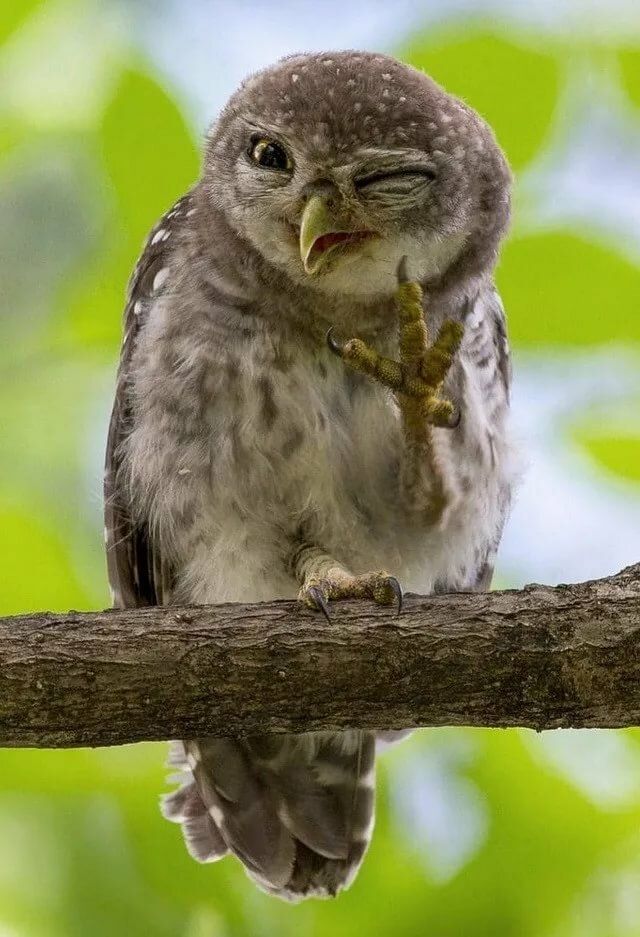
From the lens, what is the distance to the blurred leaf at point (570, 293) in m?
3.09

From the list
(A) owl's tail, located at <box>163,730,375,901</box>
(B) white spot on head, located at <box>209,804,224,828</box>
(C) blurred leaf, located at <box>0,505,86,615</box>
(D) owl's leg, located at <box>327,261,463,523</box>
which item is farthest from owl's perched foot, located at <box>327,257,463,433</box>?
(B) white spot on head, located at <box>209,804,224,828</box>

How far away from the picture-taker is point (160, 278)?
11.3ft

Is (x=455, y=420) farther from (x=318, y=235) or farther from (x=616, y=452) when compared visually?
(x=318, y=235)

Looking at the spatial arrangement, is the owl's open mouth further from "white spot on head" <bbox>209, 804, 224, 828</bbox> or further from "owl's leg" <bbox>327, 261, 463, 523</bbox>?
"white spot on head" <bbox>209, 804, 224, 828</bbox>

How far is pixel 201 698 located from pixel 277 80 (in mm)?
1457

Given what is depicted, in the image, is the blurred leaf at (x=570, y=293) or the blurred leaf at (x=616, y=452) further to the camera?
the blurred leaf at (x=570, y=293)

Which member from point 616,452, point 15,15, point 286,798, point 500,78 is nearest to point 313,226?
point 500,78

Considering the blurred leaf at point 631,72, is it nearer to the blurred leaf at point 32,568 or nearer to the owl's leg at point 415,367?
the owl's leg at point 415,367

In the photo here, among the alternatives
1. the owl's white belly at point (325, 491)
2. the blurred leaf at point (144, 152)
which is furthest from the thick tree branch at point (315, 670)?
the blurred leaf at point (144, 152)

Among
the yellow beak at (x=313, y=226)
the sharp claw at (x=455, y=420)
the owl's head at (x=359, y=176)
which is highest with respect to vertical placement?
the owl's head at (x=359, y=176)

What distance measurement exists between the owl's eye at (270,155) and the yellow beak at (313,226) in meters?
0.17

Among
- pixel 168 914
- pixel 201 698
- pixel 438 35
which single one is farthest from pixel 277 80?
pixel 168 914

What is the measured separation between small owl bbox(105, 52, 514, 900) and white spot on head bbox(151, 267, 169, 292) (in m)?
0.02

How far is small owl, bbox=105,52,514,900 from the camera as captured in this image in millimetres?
2984
